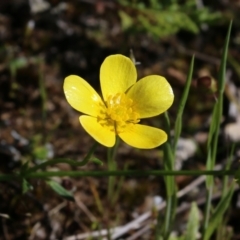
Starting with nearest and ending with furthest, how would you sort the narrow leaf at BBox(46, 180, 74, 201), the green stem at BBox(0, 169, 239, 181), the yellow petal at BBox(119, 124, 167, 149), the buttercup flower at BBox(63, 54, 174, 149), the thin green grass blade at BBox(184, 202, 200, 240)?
1. the green stem at BBox(0, 169, 239, 181)
2. the yellow petal at BBox(119, 124, 167, 149)
3. the buttercup flower at BBox(63, 54, 174, 149)
4. the narrow leaf at BBox(46, 180, 74, 201)
5. the thin green grass blade at BBox(184, 202, 200, 240)

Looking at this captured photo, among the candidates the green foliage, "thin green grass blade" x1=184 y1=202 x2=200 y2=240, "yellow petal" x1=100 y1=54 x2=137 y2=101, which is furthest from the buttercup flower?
the green foliage

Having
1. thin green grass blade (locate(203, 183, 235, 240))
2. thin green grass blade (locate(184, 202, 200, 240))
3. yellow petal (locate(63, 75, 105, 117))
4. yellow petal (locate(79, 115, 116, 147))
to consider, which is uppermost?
yellow petal (locate(63, 75, 105, 117))

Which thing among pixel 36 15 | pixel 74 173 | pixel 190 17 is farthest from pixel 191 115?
pixel 74 173

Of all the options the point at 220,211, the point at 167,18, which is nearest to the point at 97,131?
the point at 220,211

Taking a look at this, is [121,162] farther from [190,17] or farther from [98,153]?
[190,17]

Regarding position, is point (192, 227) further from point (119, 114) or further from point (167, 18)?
point (167, 18)

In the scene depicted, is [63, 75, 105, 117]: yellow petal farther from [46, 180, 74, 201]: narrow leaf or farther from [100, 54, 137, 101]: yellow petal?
[46, 180, 74, 201]: narrow leaf
